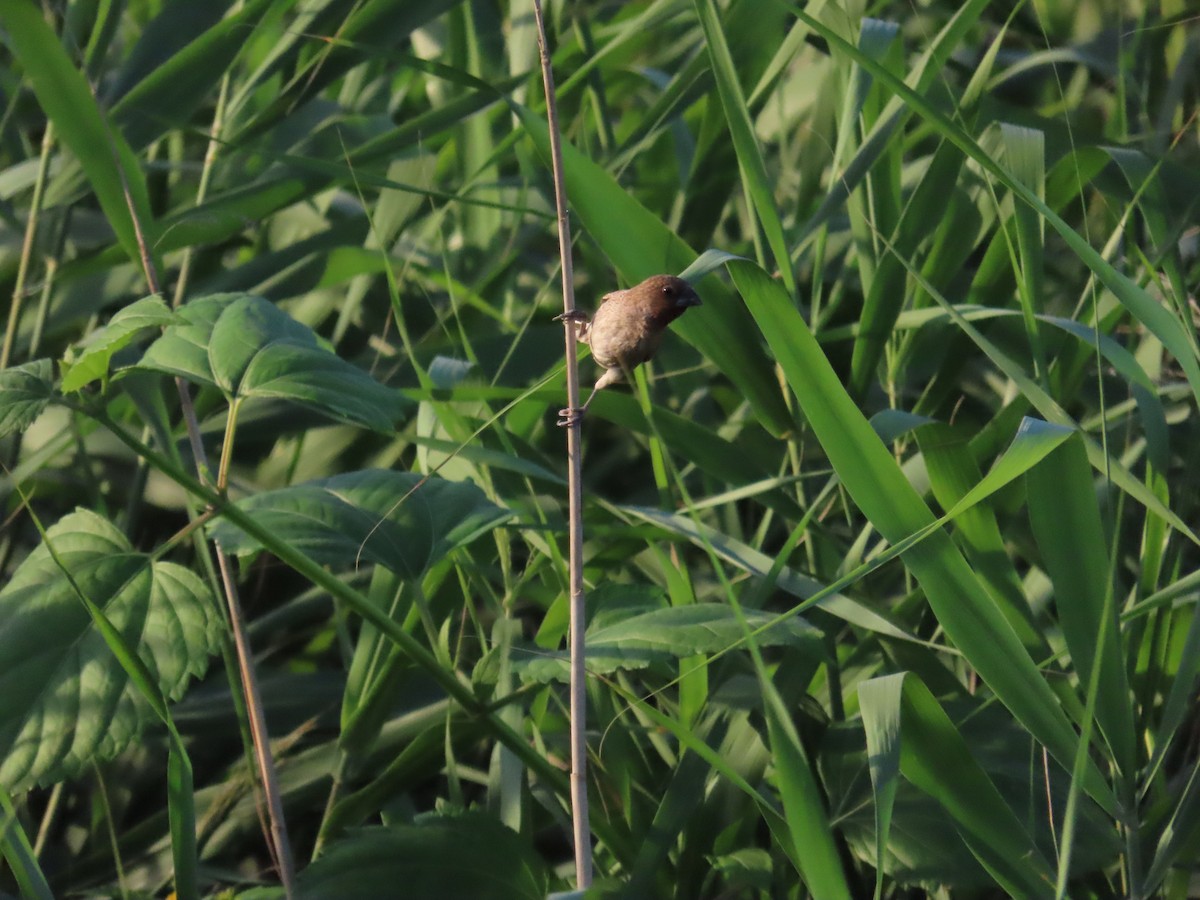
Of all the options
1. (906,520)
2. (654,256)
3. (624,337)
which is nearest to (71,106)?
(654,256)

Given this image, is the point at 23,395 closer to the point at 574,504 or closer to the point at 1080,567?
the point at 574,504

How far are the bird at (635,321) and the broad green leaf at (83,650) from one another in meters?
0.31

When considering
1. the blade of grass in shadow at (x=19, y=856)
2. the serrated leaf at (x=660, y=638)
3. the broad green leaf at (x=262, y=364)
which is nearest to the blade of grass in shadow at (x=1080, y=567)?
the serrated leaf at (x=660, y=638)

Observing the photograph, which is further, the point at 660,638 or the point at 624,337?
the point at 660,638

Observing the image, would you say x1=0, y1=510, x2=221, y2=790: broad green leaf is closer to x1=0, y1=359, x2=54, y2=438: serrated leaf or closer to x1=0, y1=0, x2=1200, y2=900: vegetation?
x1=0, y1=0, x2=1200, y2=900: vegetation

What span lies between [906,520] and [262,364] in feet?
1.40

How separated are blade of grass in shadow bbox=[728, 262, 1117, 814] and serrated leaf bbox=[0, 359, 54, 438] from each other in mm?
420

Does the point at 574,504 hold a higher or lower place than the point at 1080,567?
higher

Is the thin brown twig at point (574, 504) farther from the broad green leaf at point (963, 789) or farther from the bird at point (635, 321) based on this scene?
the broad green leaf at point (963, 789)

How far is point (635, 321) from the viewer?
2.18ft

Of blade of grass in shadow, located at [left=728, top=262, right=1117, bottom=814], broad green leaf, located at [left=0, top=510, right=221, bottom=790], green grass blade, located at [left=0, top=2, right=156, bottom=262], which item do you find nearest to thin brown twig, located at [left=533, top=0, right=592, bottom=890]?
blade of grass in shadow, located at [left=728, top=262, right=1117, bottom=814]

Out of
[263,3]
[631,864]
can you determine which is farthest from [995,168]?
[263,3]

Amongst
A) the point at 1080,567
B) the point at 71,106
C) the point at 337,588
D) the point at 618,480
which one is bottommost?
the point at 618,480

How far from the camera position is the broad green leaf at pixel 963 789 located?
0.80 m
